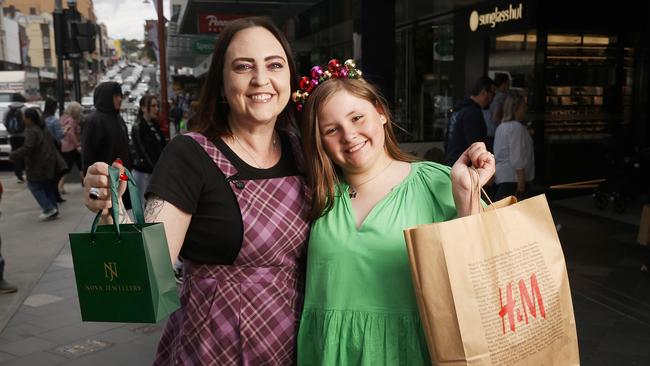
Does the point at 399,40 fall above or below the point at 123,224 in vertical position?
above

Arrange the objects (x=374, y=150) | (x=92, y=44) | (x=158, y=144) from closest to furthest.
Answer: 1. (x=374, y=150)
2. (x=158, y=144)
3. (x=92, y=44)

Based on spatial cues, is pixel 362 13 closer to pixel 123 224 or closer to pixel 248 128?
pixel 248 128

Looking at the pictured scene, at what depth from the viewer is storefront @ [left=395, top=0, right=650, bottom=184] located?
10.1m

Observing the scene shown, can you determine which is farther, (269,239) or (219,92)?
(219,92)

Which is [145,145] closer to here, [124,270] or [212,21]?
[124,270]

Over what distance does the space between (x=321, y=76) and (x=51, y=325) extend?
161 inches

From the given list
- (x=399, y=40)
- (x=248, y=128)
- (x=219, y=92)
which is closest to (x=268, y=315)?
(x=248, y=128)

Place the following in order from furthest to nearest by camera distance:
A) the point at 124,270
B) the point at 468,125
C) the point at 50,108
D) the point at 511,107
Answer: the point at 50,108
the point at 511,107
the point at 468,125
the point at 124,270

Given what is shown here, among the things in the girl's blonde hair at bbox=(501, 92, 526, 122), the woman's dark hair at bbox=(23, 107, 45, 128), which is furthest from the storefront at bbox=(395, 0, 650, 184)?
the woman's dark hair at bbox=(23, 107, 45, 128)

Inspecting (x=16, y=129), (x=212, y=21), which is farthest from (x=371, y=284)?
(x=16, y=129)

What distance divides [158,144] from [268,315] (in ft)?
20.1

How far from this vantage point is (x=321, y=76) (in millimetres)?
2111

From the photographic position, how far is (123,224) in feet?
5.56

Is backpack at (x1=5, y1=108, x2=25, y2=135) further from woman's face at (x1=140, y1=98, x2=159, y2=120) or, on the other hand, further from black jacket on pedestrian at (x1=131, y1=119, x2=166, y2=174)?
black jacket on pedestrian at (x1=131, y1=119, x2=166, y2=174)
